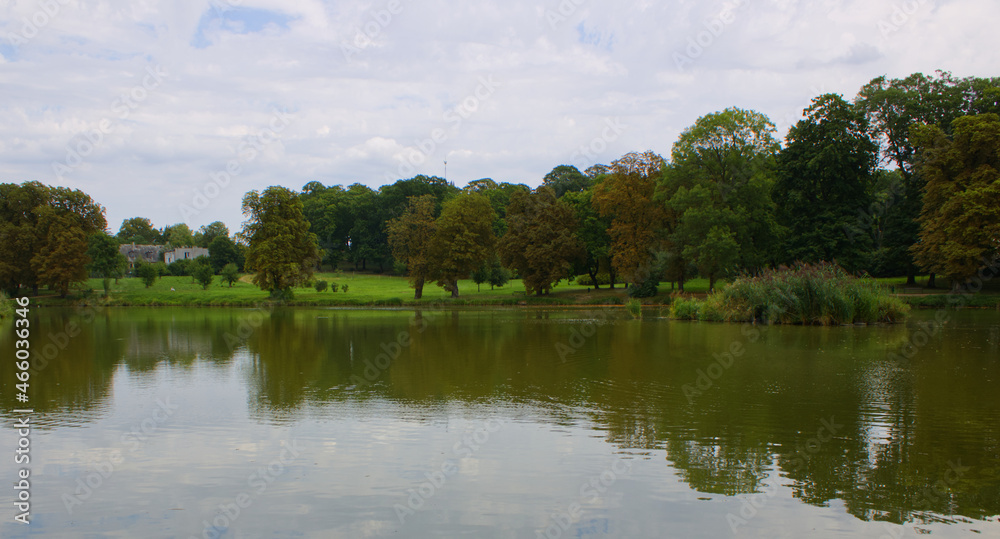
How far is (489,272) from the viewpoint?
2338 inches

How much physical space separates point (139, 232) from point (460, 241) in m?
123

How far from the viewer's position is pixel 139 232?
152 meters

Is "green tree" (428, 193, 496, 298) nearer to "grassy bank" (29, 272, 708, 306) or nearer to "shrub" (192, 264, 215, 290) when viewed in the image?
"grassy bank" (29, 272, 708, 306)

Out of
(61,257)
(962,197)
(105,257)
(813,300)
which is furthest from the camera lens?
(105,257)

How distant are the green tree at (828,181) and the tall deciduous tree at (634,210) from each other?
9340mm

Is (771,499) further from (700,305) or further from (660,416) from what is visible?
(700,305)

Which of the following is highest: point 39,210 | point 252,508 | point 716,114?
point 716,114

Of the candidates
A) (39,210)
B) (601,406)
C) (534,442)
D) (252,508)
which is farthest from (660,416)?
(39,210)

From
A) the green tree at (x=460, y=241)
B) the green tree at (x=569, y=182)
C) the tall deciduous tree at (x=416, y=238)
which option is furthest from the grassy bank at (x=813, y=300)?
the green tree at (x=569, y=182)

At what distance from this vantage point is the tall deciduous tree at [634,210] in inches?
1978

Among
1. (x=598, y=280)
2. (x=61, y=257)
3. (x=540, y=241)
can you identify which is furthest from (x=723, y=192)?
(x=61, y=257)

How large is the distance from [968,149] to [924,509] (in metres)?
41.7

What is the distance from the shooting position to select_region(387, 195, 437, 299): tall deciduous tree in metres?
56.3

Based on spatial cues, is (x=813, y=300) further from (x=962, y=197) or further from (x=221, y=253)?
(x=221, y=253)
